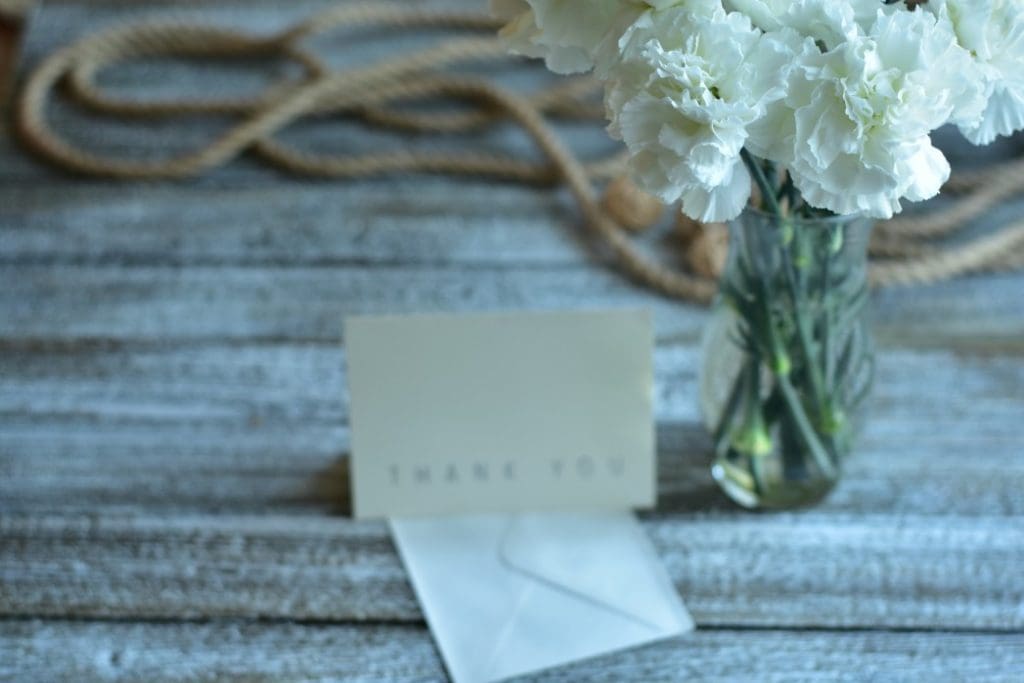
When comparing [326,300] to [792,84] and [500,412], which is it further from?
[792,84]

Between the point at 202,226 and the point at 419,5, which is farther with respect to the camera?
the point at 419,5

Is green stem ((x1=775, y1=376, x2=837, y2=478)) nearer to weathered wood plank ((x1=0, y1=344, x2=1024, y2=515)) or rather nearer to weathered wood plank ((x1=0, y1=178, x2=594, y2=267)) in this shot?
weathered wood plank ((x1=0, y1=344, x2=1024, y2=515))

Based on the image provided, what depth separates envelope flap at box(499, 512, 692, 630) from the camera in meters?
0.77

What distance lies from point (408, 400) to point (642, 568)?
179 millimetres

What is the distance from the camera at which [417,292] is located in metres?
1.02

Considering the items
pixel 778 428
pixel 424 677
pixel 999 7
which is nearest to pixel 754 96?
pixel 999 7

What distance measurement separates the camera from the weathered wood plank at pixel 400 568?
0.77m

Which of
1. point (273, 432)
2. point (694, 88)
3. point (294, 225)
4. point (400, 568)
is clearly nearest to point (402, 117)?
point (294, 225)

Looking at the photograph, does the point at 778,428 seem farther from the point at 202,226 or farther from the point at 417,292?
the point at 202,226

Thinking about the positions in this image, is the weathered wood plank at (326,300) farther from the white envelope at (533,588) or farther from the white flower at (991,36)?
the white flower at (991,36)

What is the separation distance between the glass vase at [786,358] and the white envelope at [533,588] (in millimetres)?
89

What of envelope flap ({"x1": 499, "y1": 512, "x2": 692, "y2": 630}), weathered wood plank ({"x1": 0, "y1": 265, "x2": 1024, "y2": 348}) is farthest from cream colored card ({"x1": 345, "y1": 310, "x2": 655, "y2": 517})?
weathered wood plank ({"x1": 0, "y1": 265, "x2": 1024, "y2": 348})

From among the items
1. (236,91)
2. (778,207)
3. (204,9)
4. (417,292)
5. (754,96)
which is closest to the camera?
(754,96)

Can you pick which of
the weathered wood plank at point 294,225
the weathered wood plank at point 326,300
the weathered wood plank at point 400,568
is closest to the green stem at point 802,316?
the weathered wood plank at point 400,568
